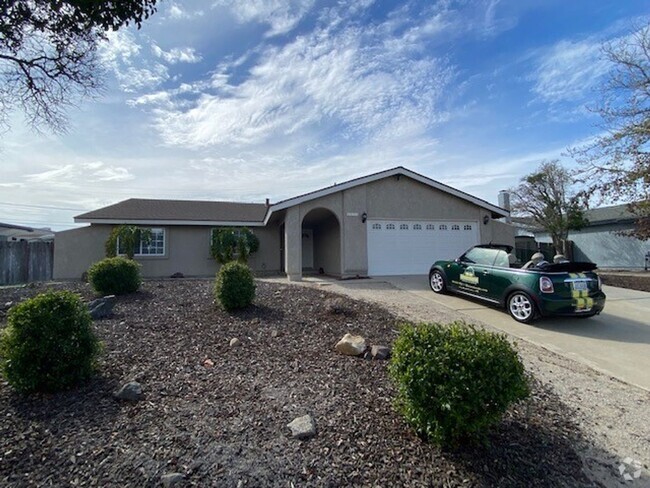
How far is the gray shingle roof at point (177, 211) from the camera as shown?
14.7m

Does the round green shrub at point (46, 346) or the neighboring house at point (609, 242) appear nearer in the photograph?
the round green shrub at point (46, 346)

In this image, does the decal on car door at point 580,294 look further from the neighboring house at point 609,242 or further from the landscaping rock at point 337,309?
the neighboring house at point 609,242

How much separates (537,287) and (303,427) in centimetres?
603

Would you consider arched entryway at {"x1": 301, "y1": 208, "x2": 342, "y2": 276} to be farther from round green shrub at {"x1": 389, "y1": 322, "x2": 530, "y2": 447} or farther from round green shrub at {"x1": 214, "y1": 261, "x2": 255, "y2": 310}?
round green shrub at {"x1": 389, "y1": 322, "x2": 530, "y2": 447}

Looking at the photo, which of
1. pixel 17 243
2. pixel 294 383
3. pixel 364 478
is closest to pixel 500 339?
pixel 364 478

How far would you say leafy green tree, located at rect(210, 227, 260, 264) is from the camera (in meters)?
15.1

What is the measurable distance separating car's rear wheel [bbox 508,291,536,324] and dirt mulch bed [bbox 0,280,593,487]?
3440mm

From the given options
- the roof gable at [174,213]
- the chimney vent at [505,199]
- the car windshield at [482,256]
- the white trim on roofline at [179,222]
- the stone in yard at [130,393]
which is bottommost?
the stone in yard at [130,393]

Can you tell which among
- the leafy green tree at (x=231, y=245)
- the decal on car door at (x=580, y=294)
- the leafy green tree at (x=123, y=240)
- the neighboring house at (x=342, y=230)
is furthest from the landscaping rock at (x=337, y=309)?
the leafy green tree at (x=123, y=240)

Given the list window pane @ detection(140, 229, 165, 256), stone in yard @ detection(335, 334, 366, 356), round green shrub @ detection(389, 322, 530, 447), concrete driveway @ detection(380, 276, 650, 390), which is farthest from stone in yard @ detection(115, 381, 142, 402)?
window pane @ detection(140, 229, 165, 256)

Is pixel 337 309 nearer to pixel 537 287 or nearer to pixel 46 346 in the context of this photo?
pixel 537 287

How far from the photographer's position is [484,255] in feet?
27.8

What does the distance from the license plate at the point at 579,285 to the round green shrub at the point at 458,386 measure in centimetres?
524

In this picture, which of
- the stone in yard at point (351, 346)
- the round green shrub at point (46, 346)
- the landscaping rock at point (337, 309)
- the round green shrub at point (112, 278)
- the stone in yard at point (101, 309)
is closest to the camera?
the round green shrub at point (46, 346)
